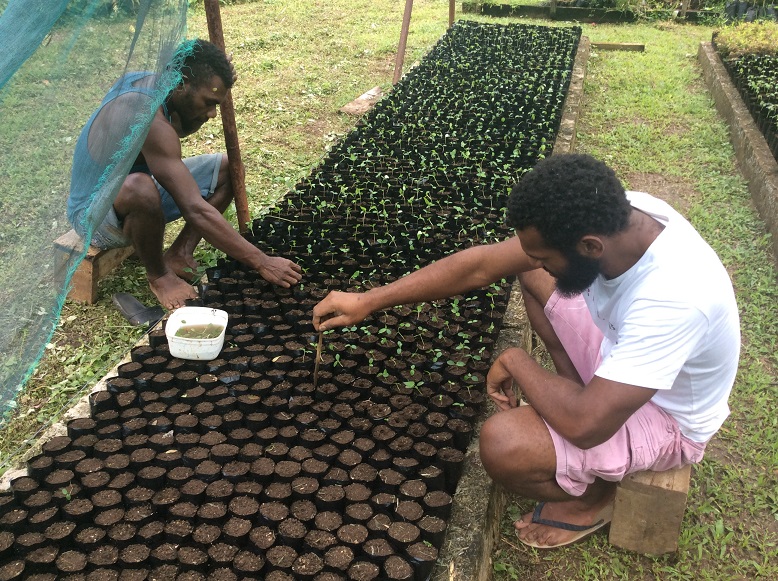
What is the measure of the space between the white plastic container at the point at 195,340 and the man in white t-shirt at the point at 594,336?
2.17ft

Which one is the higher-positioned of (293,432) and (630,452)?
(630,452)

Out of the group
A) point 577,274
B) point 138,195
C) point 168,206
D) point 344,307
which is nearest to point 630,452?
point 577,274

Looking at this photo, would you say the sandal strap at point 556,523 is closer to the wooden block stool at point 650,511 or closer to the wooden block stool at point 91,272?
the wooden block stool at point 650,511

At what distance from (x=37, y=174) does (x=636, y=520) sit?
242 cm

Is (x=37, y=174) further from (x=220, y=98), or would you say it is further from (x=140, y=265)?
(x=140, y=265)

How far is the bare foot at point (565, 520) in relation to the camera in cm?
256

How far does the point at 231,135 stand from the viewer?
3.97 metres

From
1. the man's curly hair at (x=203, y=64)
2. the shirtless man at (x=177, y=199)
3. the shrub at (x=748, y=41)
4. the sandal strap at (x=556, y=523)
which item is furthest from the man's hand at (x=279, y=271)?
the shrub at (x=748, y=41)

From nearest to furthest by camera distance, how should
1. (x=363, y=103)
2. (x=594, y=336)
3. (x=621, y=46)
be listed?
(x=594, y=336) < (x=363, y=103) < (x=621, y=46)

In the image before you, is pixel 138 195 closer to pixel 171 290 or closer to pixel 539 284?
pixel 171 290

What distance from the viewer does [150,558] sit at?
7.11 ft

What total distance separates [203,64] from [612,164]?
3.80 metres

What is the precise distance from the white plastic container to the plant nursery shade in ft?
0.16

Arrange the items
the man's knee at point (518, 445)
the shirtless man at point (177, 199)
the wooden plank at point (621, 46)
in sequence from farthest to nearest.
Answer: the wooden plank at point (621, 46)
the shirtless man at point (177, 199)
the man's knee at point (518, 445)
